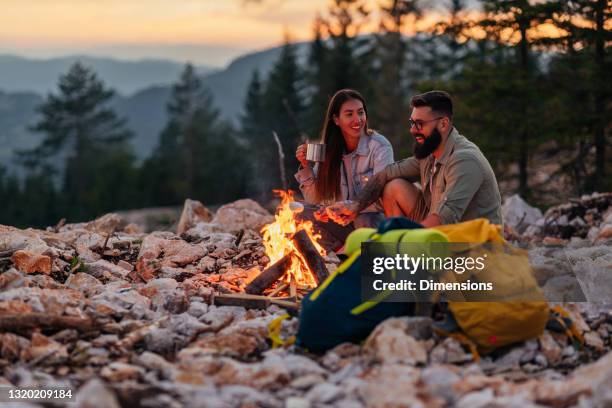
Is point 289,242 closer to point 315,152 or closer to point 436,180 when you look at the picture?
point 315,152

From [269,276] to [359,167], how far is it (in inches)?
53.0

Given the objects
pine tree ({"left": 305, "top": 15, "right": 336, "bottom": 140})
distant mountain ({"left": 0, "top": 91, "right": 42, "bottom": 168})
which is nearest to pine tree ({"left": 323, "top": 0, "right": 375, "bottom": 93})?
pine tree ({"left": 305, "top": 15, "right": 336, "bottom": 140})

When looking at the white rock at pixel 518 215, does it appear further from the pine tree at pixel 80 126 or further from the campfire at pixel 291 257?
the pine tree at pixel 80 126

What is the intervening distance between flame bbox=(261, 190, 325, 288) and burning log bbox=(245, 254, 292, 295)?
88mm

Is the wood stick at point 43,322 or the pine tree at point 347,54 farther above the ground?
the pine tree at point 347,54

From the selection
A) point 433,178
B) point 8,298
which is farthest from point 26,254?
point 433,178

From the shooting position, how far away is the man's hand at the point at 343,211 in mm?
6059

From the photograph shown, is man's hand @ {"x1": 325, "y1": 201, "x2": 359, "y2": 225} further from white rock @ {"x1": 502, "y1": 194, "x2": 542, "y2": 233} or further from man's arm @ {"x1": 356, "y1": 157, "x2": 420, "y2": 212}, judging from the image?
white rock @ {"x1": 502, "y1": 194, "x2": 542, "y2": 233}

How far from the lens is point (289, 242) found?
20.0 ft

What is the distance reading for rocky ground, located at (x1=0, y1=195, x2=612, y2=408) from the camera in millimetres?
3695

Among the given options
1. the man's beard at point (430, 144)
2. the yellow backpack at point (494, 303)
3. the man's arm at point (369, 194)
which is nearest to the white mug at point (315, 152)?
the man's arm at point (369, 194)

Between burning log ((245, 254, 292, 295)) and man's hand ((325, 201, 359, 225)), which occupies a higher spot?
man's hand ((325, 201, 359, 225))

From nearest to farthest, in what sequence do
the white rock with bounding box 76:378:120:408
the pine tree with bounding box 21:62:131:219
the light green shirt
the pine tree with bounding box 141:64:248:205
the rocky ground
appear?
the white rock with bounding box 76:378:120:408, the rocky ground, the light green shirt, the pine tree with bounding box 141:64:248:205, the pine tree with bounding box 21:62:131:219

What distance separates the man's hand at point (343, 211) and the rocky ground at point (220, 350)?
0.93 metres
